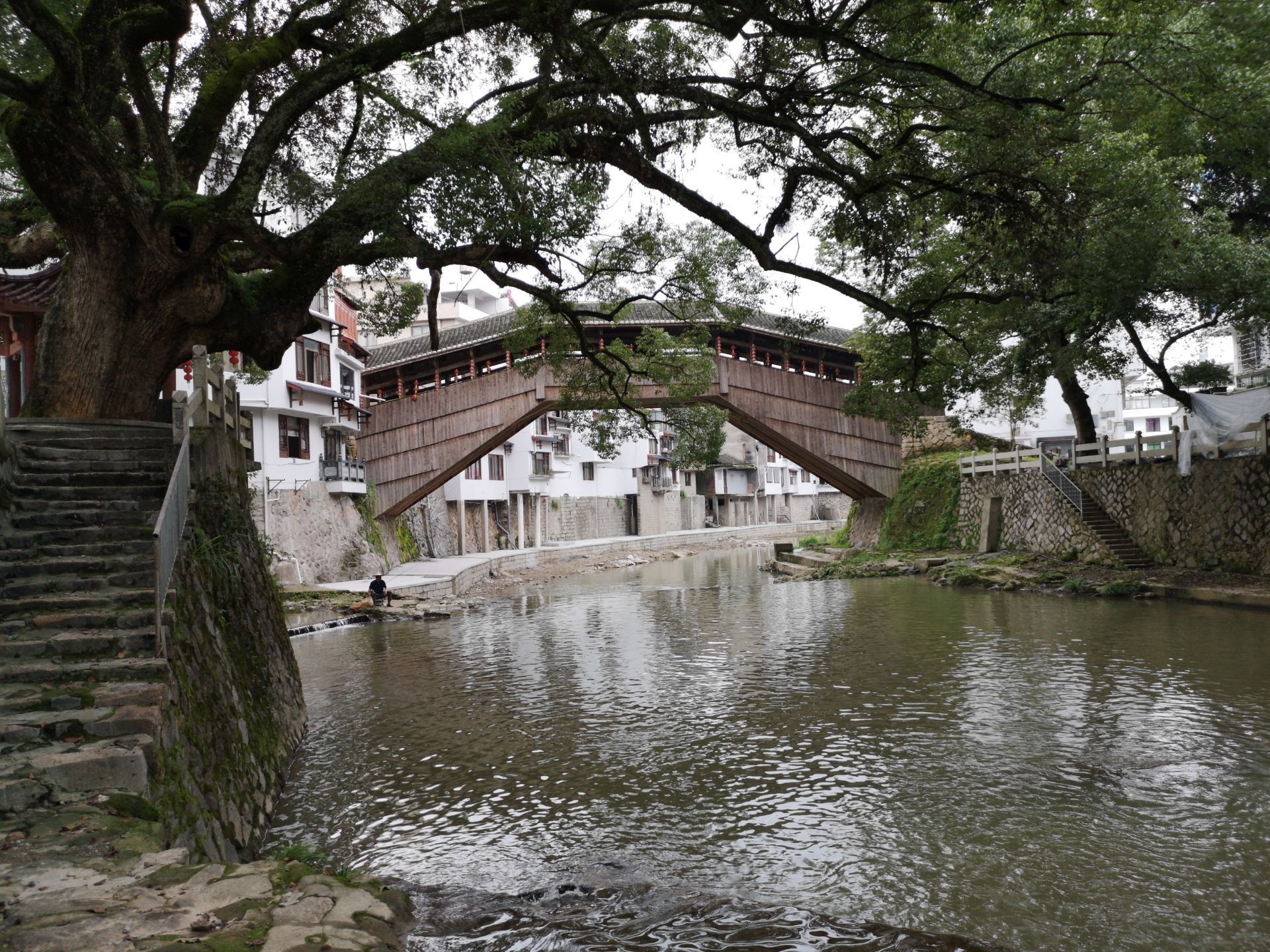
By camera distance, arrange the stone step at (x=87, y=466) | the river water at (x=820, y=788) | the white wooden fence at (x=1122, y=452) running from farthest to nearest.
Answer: the white wooden fence at (x=1122, y=452), the stone step at (x=87, y=466), the river water at (x=820, y=788)

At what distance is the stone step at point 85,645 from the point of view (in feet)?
18.6

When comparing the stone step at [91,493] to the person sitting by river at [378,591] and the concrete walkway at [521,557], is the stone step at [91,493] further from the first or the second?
the concrete walkway at [521,557]

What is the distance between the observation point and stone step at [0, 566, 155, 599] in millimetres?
6379

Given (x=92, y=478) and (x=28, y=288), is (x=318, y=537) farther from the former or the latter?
(x=92, y=478)

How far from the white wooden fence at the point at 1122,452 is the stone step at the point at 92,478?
17.5 metres

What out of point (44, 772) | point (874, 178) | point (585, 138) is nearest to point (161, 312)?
point (585, 138)

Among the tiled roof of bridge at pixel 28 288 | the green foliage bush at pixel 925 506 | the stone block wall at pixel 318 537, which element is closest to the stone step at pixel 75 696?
the tiled roof of bridge at pixel 28 288

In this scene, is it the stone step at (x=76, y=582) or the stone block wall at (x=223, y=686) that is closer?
the stone block wall at (x=223, y=686)

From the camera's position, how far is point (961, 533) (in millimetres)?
26922

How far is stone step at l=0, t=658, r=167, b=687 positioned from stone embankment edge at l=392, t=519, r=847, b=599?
55.3 ft

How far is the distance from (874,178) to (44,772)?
345 inches

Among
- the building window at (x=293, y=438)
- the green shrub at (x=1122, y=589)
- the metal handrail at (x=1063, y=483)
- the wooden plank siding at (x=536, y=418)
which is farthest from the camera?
the wooden plank siding at (x=536, y=418)

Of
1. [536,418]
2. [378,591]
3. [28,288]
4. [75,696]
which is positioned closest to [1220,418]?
[536,418]

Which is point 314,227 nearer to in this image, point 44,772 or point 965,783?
point 44,772
